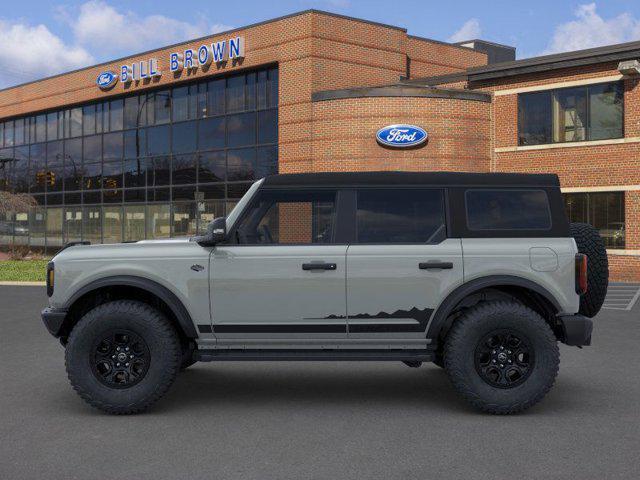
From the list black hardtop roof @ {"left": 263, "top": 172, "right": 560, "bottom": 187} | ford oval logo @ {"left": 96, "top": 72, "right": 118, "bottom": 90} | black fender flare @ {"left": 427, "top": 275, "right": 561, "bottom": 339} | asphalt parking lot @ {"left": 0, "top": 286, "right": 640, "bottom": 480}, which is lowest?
asphalt parking lot @ {"left": 0, "top": 286, "right": 640, "bottom": 480}

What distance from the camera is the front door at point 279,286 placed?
6.41m

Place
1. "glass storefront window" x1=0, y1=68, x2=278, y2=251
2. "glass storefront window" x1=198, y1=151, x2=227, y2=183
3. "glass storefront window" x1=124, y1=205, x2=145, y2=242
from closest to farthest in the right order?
"glass storefront window" x1=0, y1=68, x2=278, y2=251 → "glass storefront window" x1=198, y1=151, x2=227, y2=183 → "glass storefront window" x1=124, y1=205, x2=145, y2=242

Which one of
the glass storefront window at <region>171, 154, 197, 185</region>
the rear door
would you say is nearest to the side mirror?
the rear door

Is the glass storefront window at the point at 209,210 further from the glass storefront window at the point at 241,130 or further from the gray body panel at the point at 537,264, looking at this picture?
the gray body panel at the point at 537,264

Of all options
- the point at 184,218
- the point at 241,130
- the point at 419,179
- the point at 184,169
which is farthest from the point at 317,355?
the point at 184,169

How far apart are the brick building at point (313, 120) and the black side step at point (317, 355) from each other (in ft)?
61.6

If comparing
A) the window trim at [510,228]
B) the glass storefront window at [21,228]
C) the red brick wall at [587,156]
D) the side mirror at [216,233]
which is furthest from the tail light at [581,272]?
the glass storefront window at [21,228]

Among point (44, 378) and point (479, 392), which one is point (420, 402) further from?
point (44, 378)

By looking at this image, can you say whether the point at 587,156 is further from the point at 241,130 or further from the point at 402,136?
the point at 241,130

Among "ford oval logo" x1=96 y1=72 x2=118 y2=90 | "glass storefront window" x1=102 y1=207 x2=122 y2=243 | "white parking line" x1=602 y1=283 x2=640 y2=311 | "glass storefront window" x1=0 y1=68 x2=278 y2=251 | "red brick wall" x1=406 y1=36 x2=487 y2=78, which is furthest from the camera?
"glass storefront window" x1=102 y1=207 x2=122 y2=243

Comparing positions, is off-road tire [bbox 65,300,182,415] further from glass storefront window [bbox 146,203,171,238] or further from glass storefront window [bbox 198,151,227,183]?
glass storefront window [bbox 146,203,171,238]

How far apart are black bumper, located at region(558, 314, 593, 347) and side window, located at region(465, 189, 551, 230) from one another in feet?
2.62

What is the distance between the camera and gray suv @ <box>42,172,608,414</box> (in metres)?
6.35

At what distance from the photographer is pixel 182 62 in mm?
31594
